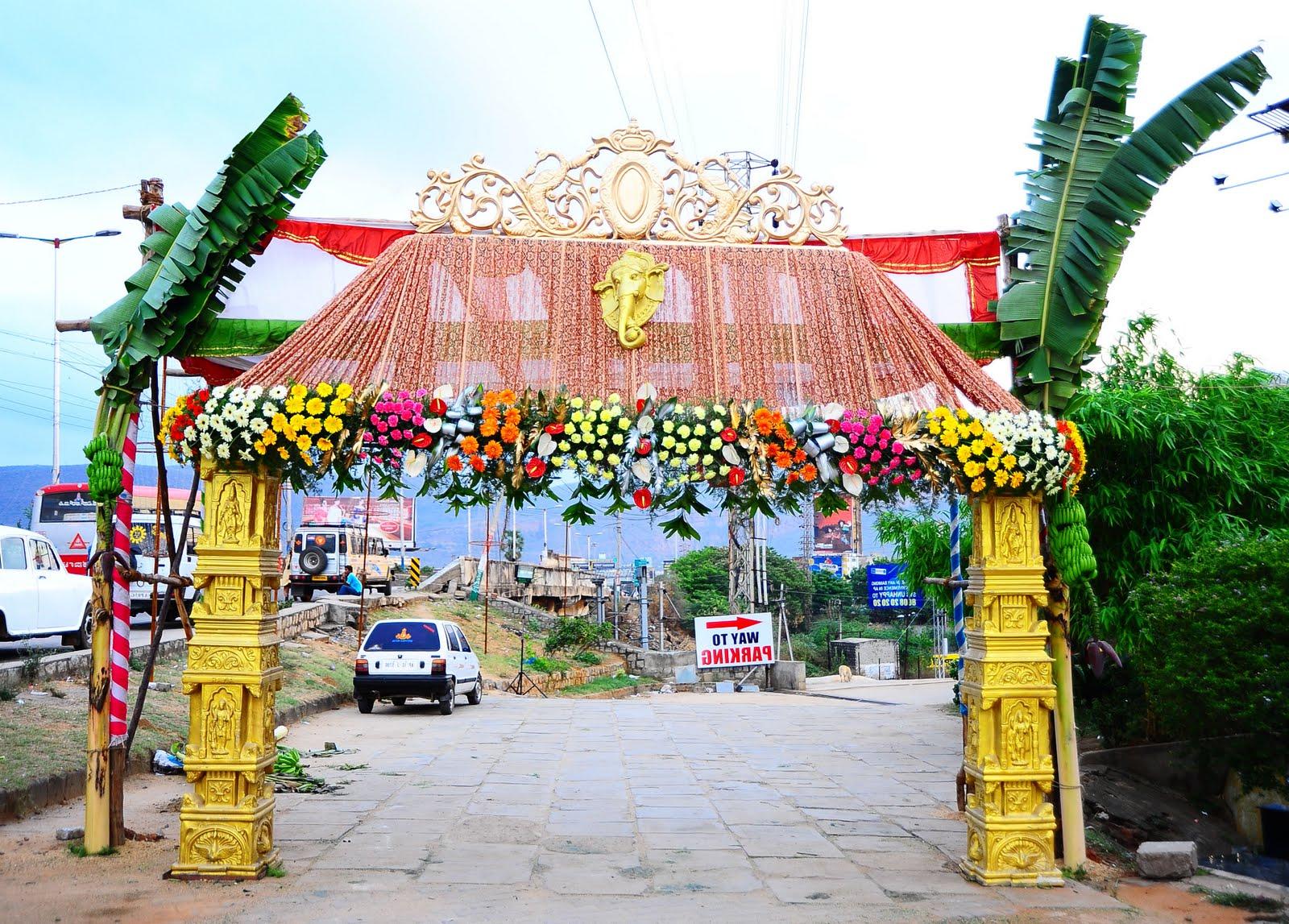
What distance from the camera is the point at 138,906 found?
204 inches

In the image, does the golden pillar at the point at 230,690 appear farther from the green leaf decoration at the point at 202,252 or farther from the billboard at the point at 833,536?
the billboard at the point at 833,536

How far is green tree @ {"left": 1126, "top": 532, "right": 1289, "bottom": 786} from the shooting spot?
732 cm

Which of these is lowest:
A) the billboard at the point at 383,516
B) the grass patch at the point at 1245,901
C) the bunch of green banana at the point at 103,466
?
the grass patch at the point at 1245,901

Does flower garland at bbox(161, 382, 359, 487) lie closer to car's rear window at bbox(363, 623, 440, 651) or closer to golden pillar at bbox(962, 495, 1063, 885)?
golden pillar at bbox(962, 495, 1063, 885)

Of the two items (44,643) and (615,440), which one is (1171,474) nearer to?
(615,440)

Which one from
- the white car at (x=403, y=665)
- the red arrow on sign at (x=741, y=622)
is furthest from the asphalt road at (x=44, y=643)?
the red arrow on sign at (x=741, y=622)

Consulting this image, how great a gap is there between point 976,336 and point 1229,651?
3049 millimetres

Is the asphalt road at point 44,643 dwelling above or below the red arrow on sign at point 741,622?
above

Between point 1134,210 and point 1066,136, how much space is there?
737mm

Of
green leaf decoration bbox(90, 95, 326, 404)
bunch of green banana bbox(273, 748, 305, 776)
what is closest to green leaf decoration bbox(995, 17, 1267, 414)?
green leaf decoration bbox(90, 95, 326, 404)

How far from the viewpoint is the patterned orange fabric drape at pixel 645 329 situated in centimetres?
628

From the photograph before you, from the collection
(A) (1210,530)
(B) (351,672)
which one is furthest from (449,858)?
(B) (351,672)

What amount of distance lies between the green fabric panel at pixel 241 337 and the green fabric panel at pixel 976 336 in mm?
4433

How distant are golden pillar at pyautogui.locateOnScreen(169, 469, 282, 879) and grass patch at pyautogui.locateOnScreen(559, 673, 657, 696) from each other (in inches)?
712
